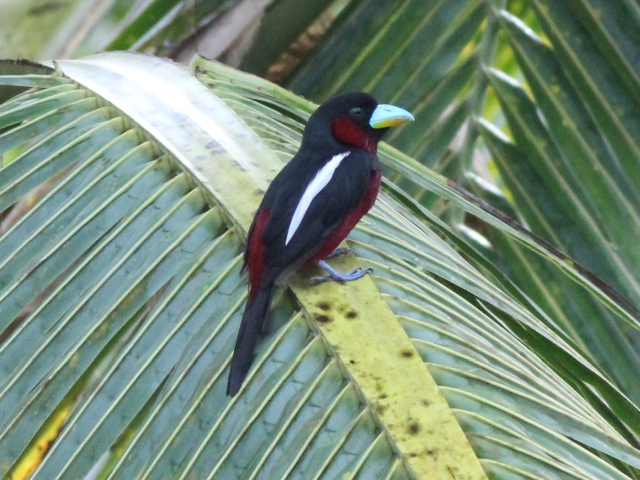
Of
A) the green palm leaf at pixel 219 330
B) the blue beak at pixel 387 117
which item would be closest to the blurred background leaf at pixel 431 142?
the green palm leaf at pixel 219 330

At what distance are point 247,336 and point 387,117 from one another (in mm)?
937

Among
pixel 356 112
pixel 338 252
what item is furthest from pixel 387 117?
pixel 338 252

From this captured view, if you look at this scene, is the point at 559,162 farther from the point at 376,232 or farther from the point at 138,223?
the point at 138,223

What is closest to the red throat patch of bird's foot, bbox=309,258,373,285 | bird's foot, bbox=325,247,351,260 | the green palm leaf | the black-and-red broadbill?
the black-and-red broadbill

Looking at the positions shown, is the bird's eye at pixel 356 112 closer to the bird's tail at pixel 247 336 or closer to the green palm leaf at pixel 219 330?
the green palm leaf at pixel 219 330

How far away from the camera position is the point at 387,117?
2203 mm

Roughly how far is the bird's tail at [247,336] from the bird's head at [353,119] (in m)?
0.73

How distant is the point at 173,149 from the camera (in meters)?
1.72

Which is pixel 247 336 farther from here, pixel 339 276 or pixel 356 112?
pixel 356 112

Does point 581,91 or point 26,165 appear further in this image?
point 581,91

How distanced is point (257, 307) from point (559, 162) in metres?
1.08

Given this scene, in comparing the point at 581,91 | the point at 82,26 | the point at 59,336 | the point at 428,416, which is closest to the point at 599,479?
the point at 428,416

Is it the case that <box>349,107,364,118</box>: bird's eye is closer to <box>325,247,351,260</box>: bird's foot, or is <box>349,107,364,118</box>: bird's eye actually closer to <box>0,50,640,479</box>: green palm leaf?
<box>0,50,640,479</box>: green palm leaf

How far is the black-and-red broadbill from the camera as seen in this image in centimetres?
154
